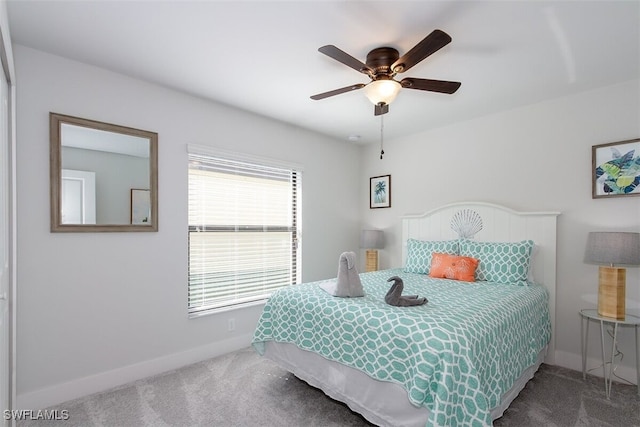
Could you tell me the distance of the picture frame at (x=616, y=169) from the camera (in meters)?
2.60

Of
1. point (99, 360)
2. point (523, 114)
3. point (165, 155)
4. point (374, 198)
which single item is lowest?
point (99, 360)

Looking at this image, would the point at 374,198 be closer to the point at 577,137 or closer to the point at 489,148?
the point at 489,148

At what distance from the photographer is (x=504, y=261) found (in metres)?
2.91

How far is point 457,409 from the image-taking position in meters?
1.54

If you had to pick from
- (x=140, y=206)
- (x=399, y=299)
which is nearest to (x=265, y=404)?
(x=399, y=299)

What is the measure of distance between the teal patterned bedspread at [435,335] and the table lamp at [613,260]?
16.8 inches

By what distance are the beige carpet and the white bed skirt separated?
0.47ft

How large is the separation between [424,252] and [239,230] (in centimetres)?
203

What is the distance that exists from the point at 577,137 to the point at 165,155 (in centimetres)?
375

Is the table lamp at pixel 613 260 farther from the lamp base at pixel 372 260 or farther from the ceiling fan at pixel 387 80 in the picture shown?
the lamp base at pixel 372 260

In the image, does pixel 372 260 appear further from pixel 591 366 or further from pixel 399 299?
pixel 591 366

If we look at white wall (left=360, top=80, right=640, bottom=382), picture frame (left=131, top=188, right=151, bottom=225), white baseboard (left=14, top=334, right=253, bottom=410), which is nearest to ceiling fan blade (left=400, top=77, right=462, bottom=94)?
white wall (left=360, top=80, right=640, bottom=382)

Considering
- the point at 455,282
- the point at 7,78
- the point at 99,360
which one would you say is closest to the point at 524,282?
the point at 455,282

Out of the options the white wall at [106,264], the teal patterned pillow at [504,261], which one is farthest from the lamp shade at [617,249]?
the white wall at [106,264]
